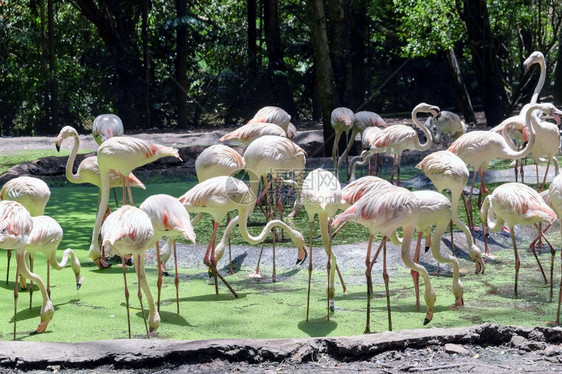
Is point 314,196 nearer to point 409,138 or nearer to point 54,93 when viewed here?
point 409,138

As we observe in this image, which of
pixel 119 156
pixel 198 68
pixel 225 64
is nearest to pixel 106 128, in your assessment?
pixel 119 156

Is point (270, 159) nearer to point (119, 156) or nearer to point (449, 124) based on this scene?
point (119, 156)

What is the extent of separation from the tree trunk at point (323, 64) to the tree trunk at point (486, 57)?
445cm

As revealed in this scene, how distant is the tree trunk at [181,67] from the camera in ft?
54.3

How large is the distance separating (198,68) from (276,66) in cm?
262

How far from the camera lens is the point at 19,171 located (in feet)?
30.8

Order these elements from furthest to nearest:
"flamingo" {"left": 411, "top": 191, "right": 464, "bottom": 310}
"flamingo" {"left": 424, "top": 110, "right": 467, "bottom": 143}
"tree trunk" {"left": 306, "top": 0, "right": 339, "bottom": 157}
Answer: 1. "flamingo" {"left": 424, "top": 110, "right": 467, "bottom": 143}
2. "tree trunk" {"left": 306, "top": 0, "right": 339, "bottom": 157}
3. "flamingo" {"left": 411, "top": 191, "right": 464, "bottom": 310}

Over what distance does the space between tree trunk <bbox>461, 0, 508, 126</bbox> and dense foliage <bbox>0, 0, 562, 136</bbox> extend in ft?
3.18

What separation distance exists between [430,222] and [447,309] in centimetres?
54

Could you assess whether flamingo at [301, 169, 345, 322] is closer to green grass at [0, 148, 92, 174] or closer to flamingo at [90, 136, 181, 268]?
flamingo at [90, 136, 181, 268]

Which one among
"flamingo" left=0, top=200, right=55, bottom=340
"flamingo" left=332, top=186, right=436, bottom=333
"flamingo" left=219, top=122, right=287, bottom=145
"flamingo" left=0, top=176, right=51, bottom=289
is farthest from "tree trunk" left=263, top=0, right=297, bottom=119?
"flamingo" left=0, top=200, right=55, bottom=340

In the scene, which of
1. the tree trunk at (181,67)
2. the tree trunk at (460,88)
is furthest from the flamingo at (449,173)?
the tree trunk at (181,67)

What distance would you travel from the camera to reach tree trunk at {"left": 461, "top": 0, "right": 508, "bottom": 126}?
13.7 metres

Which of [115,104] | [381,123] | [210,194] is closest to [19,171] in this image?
[381,123]
